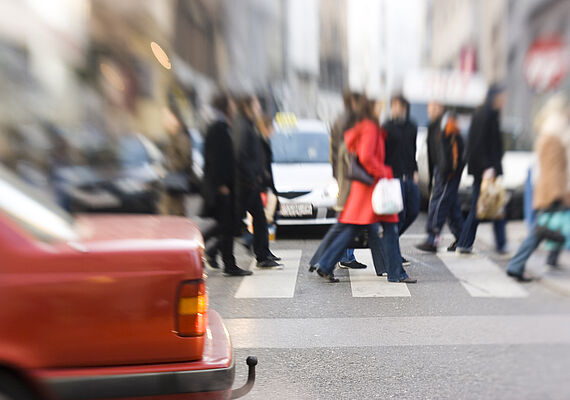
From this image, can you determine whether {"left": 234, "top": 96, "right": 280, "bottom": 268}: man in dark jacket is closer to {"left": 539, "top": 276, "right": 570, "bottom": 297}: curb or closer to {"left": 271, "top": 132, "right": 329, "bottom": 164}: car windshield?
{"left": 271, "top": 132, "right": 329, "bottom": 164}: car windshield

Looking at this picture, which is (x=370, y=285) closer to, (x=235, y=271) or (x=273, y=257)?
(x=273, y=257)

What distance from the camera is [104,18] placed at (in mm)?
9766

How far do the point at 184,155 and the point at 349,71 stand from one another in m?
3.15

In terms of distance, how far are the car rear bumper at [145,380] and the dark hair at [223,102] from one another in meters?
2.12

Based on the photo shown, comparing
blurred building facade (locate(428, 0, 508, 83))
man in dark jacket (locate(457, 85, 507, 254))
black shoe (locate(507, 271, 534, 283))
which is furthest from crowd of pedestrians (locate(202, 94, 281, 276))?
black shoe (locate(507, 271, 534, 283))

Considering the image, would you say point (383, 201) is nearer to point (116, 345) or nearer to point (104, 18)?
point (116, 345)

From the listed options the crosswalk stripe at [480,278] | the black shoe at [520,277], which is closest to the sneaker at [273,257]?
the crosswalk stripe at [480,278]

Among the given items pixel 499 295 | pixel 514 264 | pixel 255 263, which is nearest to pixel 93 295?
pixel 255 263

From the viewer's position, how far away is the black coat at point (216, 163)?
205 inches

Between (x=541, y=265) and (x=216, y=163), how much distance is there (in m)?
2.33

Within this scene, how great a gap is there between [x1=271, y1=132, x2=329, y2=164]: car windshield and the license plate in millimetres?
323

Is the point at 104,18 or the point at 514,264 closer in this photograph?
the point at 514,264

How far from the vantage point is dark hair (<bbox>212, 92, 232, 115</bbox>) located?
177 inches

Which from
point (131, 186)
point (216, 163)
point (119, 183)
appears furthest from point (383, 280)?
point (119, 183)
